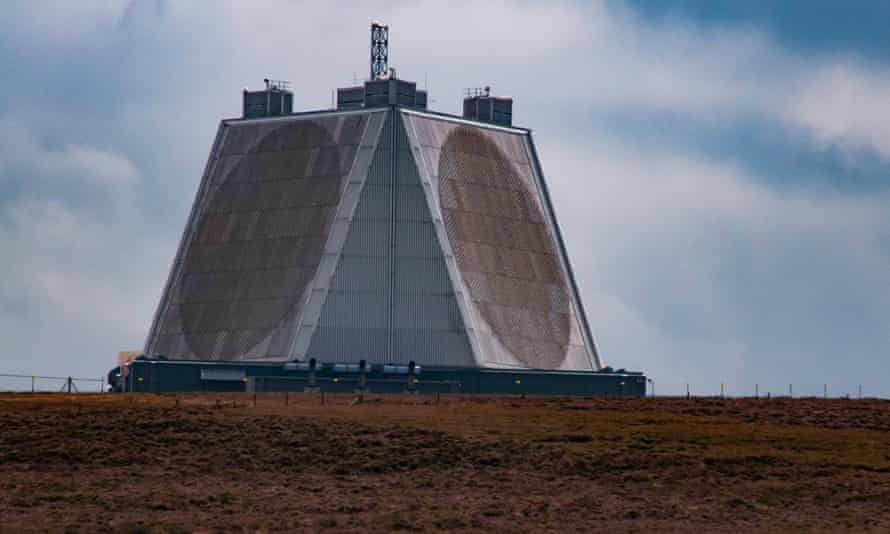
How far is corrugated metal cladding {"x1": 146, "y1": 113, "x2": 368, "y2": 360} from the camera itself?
501 feet

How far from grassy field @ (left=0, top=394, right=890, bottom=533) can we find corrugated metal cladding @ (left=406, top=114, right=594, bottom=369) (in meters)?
32.6

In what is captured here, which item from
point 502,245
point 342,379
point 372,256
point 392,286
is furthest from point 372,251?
point 342,379

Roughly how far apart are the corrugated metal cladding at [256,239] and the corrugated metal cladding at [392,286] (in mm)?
1930

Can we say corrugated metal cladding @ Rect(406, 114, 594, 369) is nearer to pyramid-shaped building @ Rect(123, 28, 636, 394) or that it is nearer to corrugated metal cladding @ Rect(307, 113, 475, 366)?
pyramid-shaped building @ Rect(123, 28, 636, 394)

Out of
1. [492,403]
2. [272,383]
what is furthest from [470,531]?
[272,383]

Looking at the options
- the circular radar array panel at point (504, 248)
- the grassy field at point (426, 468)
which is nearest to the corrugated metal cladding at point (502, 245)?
the circular radar array panel at point (504, 248)

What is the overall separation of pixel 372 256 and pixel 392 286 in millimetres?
2142

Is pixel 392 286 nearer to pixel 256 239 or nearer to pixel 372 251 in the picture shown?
pixel 372 251

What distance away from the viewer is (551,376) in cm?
15250

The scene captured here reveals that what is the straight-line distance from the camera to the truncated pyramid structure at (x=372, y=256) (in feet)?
498

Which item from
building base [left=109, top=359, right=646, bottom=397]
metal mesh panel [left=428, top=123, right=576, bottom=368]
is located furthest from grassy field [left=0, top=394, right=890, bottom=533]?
metal mesh panel [left=428, top=123, right=576, bottom=368]

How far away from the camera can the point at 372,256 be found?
502ft

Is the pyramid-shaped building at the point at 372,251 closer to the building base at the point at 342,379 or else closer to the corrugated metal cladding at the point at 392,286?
the corrugated metal cladding at the point at 392,286

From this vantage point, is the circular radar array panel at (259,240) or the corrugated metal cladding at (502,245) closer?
the circular radar array panel at (259,240)
